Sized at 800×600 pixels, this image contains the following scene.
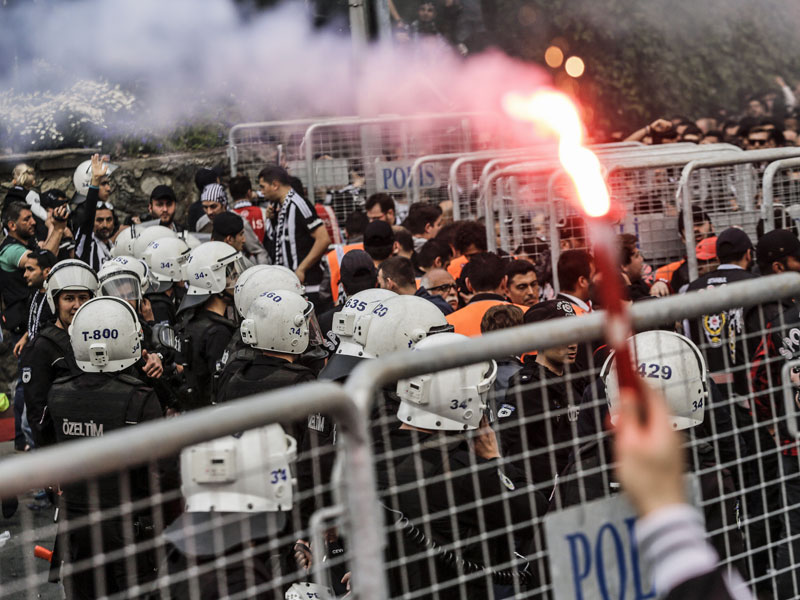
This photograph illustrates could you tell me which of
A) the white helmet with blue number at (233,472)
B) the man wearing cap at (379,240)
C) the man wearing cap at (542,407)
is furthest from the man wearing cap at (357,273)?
the white helmet with blue number at (233,472)

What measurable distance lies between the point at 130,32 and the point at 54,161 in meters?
4.44

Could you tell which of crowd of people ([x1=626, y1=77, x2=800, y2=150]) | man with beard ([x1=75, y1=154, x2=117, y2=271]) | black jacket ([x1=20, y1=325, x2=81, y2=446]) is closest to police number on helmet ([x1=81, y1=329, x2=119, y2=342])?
black jacket ([x1=20, y1=325, x2=81, y2=446])

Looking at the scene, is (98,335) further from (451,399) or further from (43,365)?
(451,399)

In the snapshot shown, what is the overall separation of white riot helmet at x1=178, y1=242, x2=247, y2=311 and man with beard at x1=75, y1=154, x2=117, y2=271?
5.43 ft

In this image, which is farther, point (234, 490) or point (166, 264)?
point (166, 264)

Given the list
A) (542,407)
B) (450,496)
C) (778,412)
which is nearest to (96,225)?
(542,407)

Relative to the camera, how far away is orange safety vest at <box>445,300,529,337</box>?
6289 mm

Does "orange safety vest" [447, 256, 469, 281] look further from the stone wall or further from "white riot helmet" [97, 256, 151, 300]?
the stone wall

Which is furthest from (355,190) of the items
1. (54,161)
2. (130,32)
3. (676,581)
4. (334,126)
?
(676,581)

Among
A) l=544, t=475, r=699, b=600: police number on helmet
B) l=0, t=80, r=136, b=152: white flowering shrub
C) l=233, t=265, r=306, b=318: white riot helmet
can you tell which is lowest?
l=544, t=475, r=699, b=600: police number on helmet

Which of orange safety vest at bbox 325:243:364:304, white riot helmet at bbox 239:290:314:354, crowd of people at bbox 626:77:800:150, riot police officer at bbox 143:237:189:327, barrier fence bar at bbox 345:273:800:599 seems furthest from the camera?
crowd of people at bbox 626:77:800:150

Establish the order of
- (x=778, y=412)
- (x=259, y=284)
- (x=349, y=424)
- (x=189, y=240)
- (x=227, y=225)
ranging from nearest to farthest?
(x=349, y=424) < (x=778, y=412) < (x=259, y=284) < (x=227, y=225) < (x=189, y=240)

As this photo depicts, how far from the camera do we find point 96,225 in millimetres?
10234

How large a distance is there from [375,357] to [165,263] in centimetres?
388
